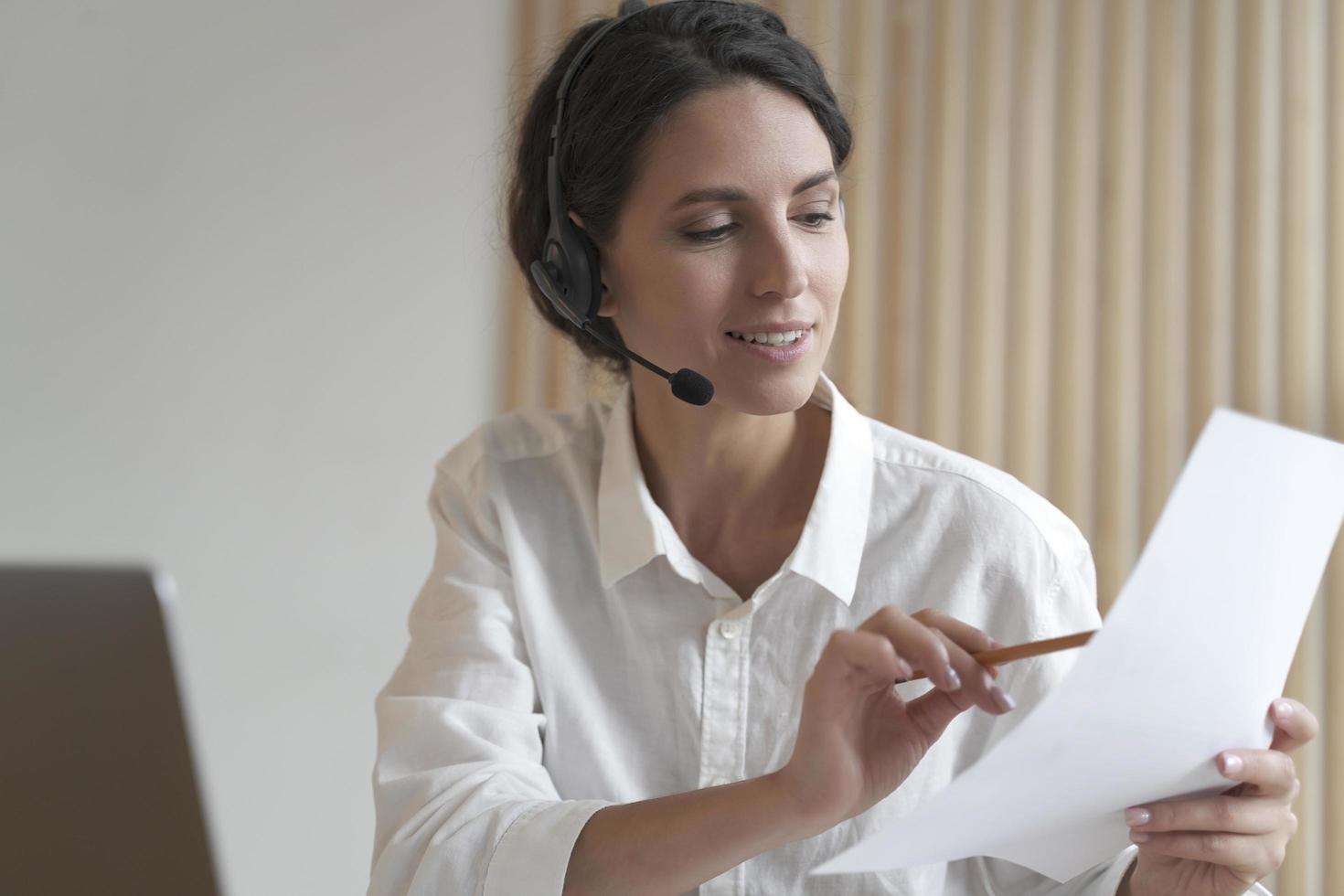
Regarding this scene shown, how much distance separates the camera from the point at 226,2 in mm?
2219

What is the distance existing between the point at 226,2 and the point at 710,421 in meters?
1.48

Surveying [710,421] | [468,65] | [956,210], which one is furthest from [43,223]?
[956,210]

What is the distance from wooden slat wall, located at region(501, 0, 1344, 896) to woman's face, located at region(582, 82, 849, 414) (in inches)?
32.2

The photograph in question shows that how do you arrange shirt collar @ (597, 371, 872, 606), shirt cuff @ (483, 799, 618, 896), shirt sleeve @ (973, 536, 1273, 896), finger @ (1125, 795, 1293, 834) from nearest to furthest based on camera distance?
finger @ (1125, 795, 1293, 834), shirt cuff @ (483, 799, 618, 896), shirt sleeve @ (973, 536, 1273, 896), shirt collar @ (597, 371, 872, 606)

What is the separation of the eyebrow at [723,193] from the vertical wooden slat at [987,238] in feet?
3.07

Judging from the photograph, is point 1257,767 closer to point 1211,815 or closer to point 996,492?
point 1211,815

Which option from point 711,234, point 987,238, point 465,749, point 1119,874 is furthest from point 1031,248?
point 465,749

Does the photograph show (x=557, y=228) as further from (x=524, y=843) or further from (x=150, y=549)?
(x=150, y=549)

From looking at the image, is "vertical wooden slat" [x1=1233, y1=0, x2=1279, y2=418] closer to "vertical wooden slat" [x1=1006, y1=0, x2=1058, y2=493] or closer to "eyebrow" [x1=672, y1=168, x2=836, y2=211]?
"vertical wooden slat" [x1=1006, y1=0, x2=1058, y2=493]

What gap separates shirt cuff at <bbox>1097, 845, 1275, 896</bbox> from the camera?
1.02 meters

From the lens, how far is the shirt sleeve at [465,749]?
1.00 m

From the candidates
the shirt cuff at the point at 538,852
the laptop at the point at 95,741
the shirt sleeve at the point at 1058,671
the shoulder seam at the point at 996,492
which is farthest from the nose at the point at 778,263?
the laptop at the point at 95,741

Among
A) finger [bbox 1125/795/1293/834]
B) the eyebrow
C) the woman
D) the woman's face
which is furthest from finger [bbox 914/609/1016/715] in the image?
the eyebrow

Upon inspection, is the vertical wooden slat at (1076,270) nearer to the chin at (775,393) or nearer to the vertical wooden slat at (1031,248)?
the vertical wooden slat at (1031,248)
